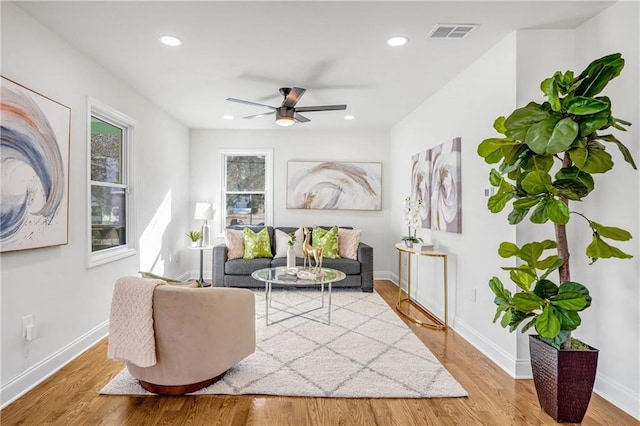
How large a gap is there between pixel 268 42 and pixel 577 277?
2930 millimetres

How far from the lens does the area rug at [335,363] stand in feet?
7.84

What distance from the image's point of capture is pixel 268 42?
2834mm

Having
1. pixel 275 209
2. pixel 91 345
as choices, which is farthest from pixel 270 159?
pixel 91 345

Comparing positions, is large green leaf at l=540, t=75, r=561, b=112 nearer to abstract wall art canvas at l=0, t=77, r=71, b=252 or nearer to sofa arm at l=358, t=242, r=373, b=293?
abstract wall art canvas at l=0, t=77, r=71, b=252

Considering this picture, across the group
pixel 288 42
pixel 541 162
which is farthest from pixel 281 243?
pixel 541 162

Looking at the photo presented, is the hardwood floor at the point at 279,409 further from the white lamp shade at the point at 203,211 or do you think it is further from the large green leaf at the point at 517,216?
the white lamp shade at the point at 203,211

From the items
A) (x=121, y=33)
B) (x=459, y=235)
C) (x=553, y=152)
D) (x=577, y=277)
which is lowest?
(x=577, y=277)

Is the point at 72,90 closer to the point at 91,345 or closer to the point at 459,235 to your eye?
the point at 91,345

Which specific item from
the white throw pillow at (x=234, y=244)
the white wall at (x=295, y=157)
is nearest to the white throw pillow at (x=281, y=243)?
the white throw pillow at (x=234, y=244)

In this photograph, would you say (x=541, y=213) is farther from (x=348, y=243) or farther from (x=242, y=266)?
(x=242, y=266)

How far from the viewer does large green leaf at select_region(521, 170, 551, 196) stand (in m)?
1.97

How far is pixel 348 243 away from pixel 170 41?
3.54m

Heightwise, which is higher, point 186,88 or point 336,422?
point 186,88

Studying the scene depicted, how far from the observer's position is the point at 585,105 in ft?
5.99
